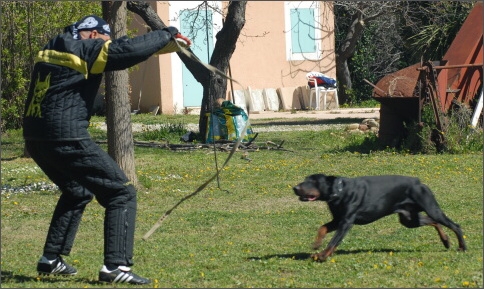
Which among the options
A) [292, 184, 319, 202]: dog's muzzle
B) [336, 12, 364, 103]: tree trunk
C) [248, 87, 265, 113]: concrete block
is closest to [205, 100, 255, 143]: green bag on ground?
[292, 184, 319, 202]: dog's muzzle

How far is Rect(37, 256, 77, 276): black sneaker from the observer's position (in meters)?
6.75

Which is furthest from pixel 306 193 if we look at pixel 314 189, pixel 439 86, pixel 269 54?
pixel 269 54

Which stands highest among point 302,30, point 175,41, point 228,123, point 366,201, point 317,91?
point 302,30

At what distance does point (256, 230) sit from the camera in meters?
8.94

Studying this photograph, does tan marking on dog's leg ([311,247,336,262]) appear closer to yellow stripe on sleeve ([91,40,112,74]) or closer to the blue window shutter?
yellow stripe on sleeve ([91,40,112,74])

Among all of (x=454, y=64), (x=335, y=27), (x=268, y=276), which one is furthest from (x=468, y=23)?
(x=335, y=27)

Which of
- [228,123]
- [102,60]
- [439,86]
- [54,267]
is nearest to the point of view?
[102,60]

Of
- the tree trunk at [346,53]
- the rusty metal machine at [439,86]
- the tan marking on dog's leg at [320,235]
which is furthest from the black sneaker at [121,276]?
the tree trunk at [346,53]

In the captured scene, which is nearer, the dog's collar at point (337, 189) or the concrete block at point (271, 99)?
the dog's collar at point (337, 189)

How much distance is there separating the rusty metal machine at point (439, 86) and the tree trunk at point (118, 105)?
17.9 ft

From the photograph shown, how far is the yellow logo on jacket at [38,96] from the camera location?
6.38 metres

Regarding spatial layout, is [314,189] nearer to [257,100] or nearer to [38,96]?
[38,96]

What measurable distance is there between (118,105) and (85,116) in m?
4.74

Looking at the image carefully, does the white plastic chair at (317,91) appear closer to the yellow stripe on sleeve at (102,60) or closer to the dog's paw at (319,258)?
the dog's paw at (319,258)
